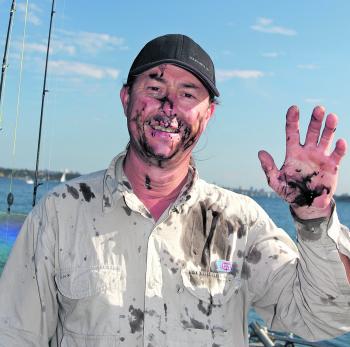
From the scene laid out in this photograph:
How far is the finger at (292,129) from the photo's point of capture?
2516mm

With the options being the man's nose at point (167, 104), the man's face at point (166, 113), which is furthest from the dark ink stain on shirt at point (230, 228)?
the man's nose at point (167, 104)

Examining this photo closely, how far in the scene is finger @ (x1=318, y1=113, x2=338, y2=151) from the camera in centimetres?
239

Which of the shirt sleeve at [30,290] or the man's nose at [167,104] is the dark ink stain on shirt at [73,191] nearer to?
the shirt sleeve at [30,290]

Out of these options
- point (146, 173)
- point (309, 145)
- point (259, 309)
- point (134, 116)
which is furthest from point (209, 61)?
point (259, 309)

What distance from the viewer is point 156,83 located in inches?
123

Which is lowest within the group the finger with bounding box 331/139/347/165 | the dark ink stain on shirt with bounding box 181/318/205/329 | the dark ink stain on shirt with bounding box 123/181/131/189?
the dark ink stain on shirt with bounding box 181/318/205/329

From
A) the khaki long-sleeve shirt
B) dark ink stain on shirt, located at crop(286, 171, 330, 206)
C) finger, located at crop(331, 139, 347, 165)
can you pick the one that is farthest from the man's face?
finger, located at crop(331, 139, 347, 165)

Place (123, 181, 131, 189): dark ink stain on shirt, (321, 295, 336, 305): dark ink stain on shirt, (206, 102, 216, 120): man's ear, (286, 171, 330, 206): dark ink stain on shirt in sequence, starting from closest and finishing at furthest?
(286, 171, 330, 206): dark ink stain on shirt < (321, 295, 336, 305): dark ink stain on shirt < (123, 181, 131, 189): dark ink stain on shirt < (206, 102, 216, 120): man's ear

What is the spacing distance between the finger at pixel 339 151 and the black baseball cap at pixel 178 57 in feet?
3.12

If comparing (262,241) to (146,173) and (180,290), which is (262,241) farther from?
(146,173)

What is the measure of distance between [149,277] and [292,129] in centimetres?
107

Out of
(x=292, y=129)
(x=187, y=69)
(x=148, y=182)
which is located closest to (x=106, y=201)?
(x=148, y=182)

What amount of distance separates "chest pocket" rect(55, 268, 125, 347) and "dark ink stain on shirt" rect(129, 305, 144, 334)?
0.18 feet

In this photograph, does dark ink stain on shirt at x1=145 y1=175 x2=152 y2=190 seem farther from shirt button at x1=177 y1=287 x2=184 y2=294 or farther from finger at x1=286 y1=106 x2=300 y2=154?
finger at x1=286 y1=106 x2=300 y2=154
